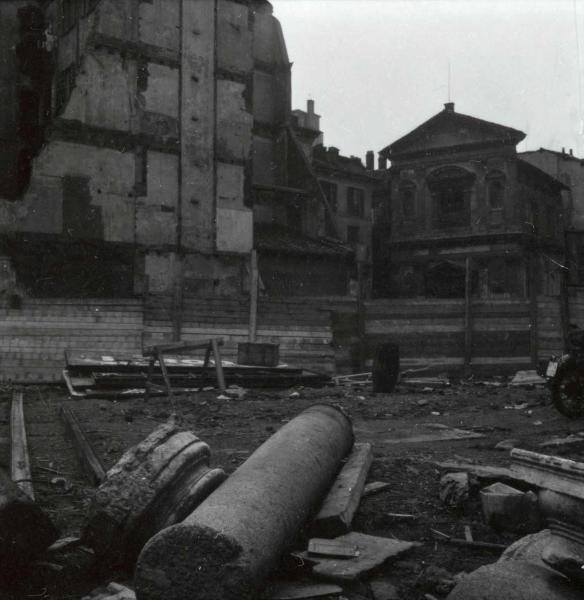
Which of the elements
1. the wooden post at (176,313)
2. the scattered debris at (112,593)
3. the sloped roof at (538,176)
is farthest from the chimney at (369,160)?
the scattered debris at (112,593)

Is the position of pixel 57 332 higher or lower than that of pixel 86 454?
higher

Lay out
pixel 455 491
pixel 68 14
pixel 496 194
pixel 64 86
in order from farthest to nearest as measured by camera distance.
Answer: pixel 496 194 → pixel 68 14 → pixel 64 86 → pixel 455 491

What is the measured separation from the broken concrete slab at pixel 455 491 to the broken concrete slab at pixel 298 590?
69.3 inches

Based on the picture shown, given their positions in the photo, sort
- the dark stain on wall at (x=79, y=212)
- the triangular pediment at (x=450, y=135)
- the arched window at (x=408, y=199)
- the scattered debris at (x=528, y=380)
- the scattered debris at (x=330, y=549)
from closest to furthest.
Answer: the scattered debris at (x=330, y=549), the scattered debris at (x=528, y=380), the dark stain on wall at (x=79, y=212), the triangular pediment at (x=450, y=135), the arched window at (x=408, y=199)

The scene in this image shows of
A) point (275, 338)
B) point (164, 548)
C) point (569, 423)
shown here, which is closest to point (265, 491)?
point (164, 548)

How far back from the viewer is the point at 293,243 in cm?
2827

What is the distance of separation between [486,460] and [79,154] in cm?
1798

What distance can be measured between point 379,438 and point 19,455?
13.3 ft

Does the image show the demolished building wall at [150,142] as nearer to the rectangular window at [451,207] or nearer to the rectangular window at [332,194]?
the rectangular window at [451,207]

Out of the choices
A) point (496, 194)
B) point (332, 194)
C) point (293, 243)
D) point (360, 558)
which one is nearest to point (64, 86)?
point (293, 243)

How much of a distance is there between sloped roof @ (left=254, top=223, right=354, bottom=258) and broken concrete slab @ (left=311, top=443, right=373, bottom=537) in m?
21.3

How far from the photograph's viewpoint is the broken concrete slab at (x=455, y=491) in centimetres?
493

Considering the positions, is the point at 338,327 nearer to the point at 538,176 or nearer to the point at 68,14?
the point at 68,14

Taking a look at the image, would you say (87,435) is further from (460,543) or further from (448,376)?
(448,376)
